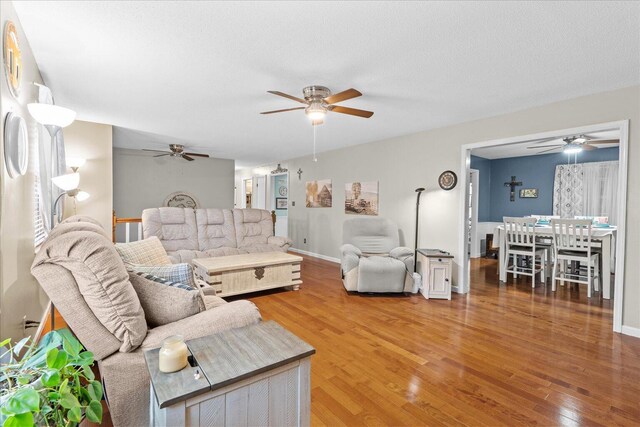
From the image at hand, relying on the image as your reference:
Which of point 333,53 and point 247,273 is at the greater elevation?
point 333,53

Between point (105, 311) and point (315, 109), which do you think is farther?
point (315, 109)

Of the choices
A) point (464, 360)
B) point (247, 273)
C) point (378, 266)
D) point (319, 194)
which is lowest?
point (464, 360)

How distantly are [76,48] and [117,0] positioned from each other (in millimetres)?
843

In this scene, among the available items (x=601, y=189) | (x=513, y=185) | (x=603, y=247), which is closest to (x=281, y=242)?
(x=603, y=247)

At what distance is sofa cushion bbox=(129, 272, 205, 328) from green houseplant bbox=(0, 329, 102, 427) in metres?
0.64

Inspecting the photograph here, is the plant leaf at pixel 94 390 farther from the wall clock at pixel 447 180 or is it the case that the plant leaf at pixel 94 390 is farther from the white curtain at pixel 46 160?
the wall clock at pixel 447 180

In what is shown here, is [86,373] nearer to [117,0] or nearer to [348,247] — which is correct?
[117,0]

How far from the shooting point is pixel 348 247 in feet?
13.9

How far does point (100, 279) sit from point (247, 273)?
254cm

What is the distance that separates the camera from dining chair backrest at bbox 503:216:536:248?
4.60 m

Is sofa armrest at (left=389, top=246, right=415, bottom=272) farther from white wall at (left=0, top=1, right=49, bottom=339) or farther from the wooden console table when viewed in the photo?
white wall at (left=0, top=1, right=49, bottom=339)

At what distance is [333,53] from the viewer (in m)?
2.22

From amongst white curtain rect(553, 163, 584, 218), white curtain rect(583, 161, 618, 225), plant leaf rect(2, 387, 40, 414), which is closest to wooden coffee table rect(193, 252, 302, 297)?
plant leaf rect(2, 387, 40, 414)

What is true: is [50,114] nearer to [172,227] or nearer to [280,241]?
[172,227]
